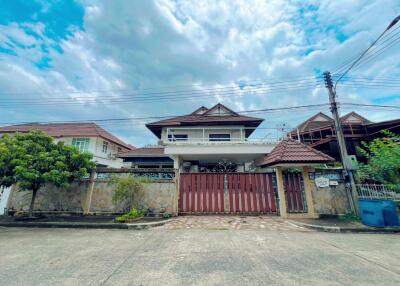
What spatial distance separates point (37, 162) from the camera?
20.7 ft

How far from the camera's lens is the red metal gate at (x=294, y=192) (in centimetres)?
713

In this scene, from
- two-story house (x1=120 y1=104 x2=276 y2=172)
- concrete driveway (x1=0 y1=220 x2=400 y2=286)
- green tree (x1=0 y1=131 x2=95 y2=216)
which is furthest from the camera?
two-story house (x1=120 y1=104 x2=276 y2=172)

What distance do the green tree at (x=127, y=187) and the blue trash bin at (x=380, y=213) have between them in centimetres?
820

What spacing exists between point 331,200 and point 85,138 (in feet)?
74.6

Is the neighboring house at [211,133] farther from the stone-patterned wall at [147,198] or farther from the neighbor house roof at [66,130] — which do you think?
the neighbor house roof at [66,130]

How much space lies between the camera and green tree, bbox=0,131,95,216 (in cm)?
596

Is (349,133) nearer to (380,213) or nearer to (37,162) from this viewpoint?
(380,213)

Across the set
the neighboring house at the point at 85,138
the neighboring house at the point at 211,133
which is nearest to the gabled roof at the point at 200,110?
the neighboring house at the point at 211,133

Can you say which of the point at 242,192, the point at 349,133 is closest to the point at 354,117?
the point at 349,133

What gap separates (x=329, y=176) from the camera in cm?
733

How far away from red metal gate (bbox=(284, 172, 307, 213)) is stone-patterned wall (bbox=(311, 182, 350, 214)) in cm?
48

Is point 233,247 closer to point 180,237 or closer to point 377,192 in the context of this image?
point 180,237

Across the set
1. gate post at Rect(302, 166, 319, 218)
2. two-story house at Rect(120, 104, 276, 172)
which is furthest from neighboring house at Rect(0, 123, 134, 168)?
gate post at Rect(302, 166, 319, 218)

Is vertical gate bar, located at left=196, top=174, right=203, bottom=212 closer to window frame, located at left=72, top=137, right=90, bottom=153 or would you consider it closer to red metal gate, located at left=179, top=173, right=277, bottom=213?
red metal gate, located at left=179, top=173, right=277, bottom=213
